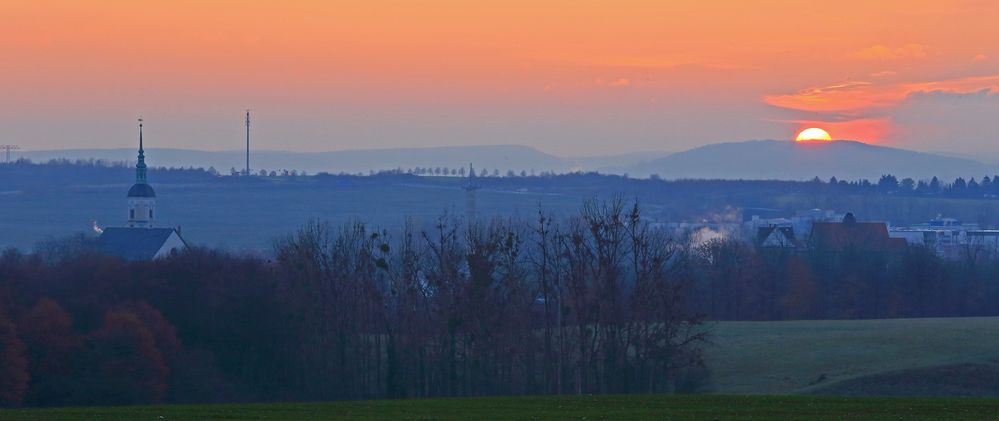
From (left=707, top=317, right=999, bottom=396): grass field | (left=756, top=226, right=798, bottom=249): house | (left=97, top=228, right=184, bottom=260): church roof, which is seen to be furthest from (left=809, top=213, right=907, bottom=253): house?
(left=97, top=228, right=184, bottom=260): church roof

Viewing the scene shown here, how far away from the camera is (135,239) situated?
13375 centimetres

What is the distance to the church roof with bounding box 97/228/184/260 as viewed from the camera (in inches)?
5108

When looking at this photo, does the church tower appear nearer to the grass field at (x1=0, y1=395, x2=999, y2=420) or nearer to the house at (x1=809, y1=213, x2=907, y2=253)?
the house at (x1=809, y1=213, x2=907, y2=253)

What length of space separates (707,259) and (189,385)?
50.6 m

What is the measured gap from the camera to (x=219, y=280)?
63.9m

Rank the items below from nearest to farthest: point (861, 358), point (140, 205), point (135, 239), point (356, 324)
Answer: point (861, 358) < point (356, 324) < point (135, 239) < point (140, 205)

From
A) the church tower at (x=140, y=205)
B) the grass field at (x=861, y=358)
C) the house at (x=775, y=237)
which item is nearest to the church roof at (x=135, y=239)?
the church tower at (x=140, y=205)

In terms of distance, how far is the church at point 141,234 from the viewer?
5094 inches

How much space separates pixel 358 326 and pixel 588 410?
2850cm

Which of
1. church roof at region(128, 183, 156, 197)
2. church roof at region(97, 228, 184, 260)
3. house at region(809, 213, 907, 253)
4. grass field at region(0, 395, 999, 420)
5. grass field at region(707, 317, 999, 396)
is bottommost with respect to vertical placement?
grass field at region(707, 317, 999, 396)

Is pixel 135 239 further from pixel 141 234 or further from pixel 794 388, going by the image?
pixel 794 388

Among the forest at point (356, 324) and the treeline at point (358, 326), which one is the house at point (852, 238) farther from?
the treeline at point (358, 326)

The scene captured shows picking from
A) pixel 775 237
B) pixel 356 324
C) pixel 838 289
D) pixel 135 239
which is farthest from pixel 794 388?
pixel 135 239

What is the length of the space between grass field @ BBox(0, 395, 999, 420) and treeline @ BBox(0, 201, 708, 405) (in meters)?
15.7
